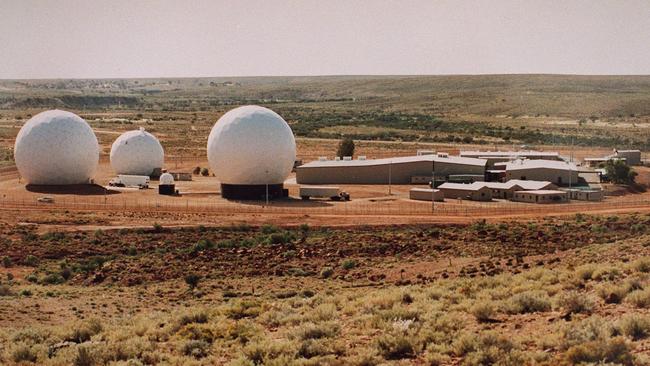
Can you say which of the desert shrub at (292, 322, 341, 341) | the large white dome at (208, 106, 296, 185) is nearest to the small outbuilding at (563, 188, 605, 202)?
the large white dome at (208, 106, 296, 185)

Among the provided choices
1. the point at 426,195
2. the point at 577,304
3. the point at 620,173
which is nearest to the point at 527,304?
the point at 577,304

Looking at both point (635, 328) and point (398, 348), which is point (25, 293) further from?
point (635, 328)

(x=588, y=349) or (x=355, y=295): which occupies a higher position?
(x=588, y=349)

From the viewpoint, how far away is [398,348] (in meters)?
12.6

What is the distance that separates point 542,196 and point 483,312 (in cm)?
4097

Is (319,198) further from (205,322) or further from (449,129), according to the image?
(449,129)

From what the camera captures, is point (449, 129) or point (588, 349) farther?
point (449, 129)

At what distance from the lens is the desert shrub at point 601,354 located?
1096 cm

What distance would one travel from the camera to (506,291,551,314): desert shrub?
14.7 m

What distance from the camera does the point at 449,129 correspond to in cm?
12875

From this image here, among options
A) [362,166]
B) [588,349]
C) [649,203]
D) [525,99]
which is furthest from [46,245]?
[525,99]

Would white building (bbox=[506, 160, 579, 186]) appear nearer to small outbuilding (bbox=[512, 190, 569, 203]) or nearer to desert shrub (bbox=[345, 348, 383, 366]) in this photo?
small outbuilding (bbox=[512, 190, 569, 203])

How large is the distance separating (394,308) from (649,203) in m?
41.4

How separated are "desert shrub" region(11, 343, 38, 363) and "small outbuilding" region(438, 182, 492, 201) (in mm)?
44022
